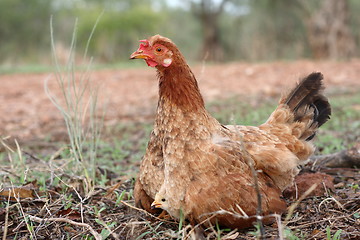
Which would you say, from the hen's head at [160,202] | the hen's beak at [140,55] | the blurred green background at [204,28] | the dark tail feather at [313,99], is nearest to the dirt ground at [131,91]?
the dark tail feather at [313,99]

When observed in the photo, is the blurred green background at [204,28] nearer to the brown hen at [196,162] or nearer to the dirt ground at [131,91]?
the dirt ground at [131,91]

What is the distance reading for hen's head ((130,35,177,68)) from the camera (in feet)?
7.07

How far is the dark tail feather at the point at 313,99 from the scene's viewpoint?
9.46 feet

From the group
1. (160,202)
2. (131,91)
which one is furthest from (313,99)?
(131,91)

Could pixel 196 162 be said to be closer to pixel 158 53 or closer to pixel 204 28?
pixel 158 53

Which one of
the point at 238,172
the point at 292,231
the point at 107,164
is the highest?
the point at 238,172

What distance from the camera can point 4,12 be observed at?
2295cm

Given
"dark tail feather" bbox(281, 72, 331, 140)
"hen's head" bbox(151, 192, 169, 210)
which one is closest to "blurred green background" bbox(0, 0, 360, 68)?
"dark tail feather" bbox(281, 72, 331, 140)

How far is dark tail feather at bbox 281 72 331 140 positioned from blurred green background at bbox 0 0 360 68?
1062cm

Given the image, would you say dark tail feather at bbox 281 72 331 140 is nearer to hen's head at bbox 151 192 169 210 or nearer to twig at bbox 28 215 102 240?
hen's head at bbox 151 192 169 210

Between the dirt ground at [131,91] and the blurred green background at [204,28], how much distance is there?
395cm

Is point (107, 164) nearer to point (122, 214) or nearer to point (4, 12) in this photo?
point (122, 214)

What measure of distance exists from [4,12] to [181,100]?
950 inches

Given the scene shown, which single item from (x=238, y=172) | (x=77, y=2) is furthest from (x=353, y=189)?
(x=77, y=2)
